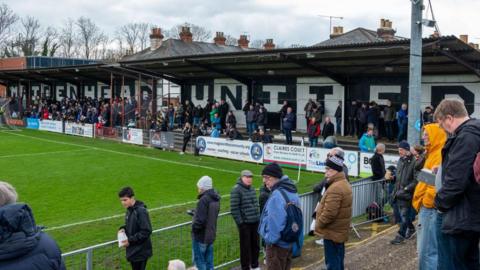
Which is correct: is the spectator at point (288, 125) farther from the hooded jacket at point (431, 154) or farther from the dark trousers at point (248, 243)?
the hooded jacket at point (431, 154)

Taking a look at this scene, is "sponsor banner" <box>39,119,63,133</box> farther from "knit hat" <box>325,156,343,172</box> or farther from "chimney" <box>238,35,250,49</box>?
"knit hat" <box>325,156,343,172</box>

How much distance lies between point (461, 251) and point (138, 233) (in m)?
4.30

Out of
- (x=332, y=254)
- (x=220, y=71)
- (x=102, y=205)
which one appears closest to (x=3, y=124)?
(x=220, y=71)

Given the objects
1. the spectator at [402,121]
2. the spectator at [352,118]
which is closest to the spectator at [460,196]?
the spectator at [402,121]

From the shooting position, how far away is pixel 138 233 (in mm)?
6902

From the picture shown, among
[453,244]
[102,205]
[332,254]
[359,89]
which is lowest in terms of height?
[102,205]

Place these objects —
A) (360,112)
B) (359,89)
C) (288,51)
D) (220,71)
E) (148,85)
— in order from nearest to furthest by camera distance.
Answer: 1. (288,51)
2. (360,112)
3. (359,89)
4. (220,71)
5. (148,85)

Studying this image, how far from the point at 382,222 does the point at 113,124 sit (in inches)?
1108

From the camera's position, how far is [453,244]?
3867mm

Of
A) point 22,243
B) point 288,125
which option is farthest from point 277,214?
point 288,125

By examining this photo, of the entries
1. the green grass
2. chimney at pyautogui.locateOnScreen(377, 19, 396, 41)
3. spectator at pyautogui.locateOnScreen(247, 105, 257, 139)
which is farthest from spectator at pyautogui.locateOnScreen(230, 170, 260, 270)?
chimney at pyautogui.locateOnScreen(377, 19, 396, 41)

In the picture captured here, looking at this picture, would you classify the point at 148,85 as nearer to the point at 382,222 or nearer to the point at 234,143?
the point at 234,143

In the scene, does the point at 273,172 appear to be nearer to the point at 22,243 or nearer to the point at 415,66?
the point at 22,243

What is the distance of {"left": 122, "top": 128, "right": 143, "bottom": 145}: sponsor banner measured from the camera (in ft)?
101
